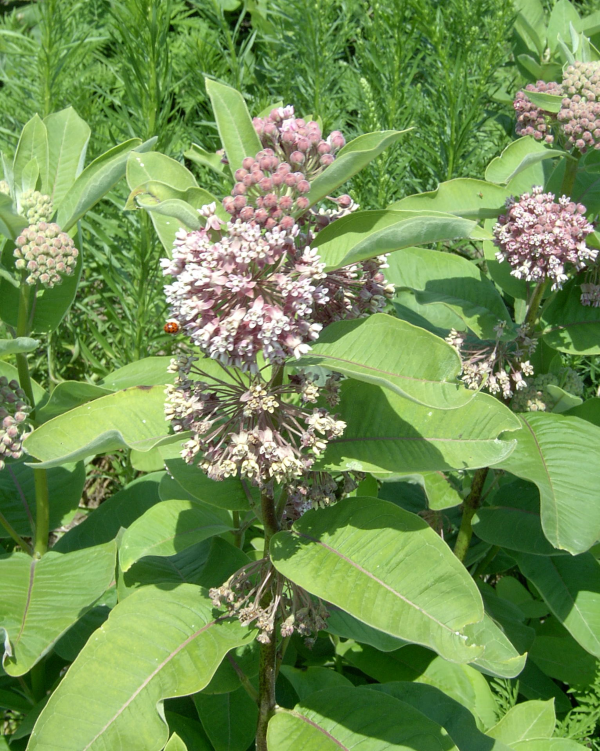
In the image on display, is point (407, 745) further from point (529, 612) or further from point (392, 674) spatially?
point (529, 612)

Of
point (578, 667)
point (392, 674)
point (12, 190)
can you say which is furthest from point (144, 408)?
point (578, 667)

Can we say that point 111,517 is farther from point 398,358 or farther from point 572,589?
point 572,589

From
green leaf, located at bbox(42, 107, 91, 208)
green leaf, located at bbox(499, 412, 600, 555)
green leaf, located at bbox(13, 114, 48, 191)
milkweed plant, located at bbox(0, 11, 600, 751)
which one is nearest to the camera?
milkweed plant, located at bbox(0, 11, 600, 751)

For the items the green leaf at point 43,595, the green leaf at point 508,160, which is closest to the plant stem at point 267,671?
the green leaf at point 43,595

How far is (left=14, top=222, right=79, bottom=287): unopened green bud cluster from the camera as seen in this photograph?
2115 millimetres

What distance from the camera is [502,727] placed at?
229 centimetres

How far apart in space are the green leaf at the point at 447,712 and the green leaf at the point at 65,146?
6.34 ft

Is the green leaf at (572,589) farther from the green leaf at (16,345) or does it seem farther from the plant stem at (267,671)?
the green leaf at (16,345)

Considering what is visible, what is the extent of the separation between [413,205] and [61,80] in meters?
2.42

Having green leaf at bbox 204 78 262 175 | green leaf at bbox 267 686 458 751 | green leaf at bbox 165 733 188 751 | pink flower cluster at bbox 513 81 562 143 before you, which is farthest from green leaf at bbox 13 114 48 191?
green leaf at bbox 267 686 458 751

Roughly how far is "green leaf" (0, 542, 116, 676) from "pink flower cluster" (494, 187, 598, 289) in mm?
1515

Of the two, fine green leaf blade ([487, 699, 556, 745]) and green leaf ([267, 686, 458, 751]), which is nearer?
green leaf ([267, 686, 458, 751])

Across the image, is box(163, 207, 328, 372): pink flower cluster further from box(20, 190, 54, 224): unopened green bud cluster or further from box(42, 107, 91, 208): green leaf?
box(42, 107, 91, 208): green leaf

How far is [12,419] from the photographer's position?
214 centimetres
